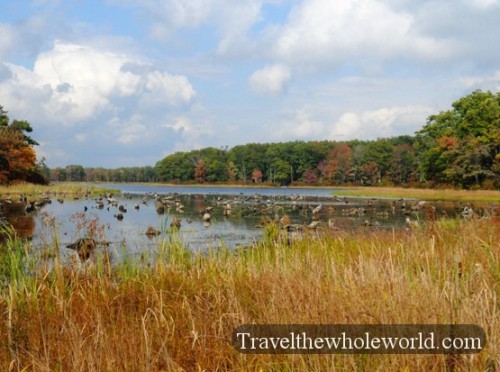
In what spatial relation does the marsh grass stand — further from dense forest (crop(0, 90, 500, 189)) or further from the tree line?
the tree line

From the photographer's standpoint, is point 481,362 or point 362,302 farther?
point 362,302

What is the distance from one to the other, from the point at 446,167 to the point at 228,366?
64744 mm

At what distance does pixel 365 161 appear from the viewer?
335 ft

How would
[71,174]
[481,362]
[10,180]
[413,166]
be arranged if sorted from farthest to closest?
[71,174]
[413,166]
[10,180]
[481,362]

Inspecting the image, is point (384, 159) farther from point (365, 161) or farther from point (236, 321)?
point (236, 321)

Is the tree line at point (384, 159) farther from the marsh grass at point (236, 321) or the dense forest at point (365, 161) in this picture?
the marsh grass at point (236, 321)

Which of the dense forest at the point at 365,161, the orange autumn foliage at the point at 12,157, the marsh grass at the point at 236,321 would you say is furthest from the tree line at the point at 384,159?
the marsh grass at the point at 236,321

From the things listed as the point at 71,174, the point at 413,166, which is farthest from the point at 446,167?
the point at 71,174

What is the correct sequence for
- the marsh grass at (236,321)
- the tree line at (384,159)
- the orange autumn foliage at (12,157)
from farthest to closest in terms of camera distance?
1. the tree line at (384,159)
2. the orange autumn foliage at (12,157)
3. the marsh grass at (236,321)

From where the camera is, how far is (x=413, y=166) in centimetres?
8662

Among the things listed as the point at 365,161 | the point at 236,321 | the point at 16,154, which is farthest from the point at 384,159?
the point at 236,321

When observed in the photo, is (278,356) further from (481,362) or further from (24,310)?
(24,310)

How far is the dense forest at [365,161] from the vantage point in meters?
58.4

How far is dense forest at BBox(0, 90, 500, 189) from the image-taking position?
2299 inches
